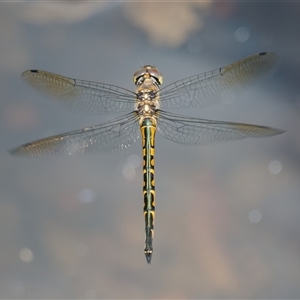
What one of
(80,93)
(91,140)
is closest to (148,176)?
(91,140)

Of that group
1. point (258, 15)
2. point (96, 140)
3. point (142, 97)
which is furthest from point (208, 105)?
point (258, 15)

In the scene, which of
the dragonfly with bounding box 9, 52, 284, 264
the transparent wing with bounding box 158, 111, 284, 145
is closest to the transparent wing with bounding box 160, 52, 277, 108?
the dragonfly with bounding box 9, 52, 284, 264

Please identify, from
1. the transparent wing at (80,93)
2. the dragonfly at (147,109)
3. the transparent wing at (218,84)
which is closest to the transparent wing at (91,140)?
the dragonfly at (147,109)

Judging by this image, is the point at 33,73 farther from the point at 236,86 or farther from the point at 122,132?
the point at 236,86

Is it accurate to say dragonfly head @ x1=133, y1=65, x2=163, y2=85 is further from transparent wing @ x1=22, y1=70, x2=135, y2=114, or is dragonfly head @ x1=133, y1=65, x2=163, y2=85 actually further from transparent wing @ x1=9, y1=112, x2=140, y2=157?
transparent wing @ x1=9, y1=112, x2=140, y2=157

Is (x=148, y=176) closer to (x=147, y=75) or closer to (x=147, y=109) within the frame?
(x=147, y=109)
